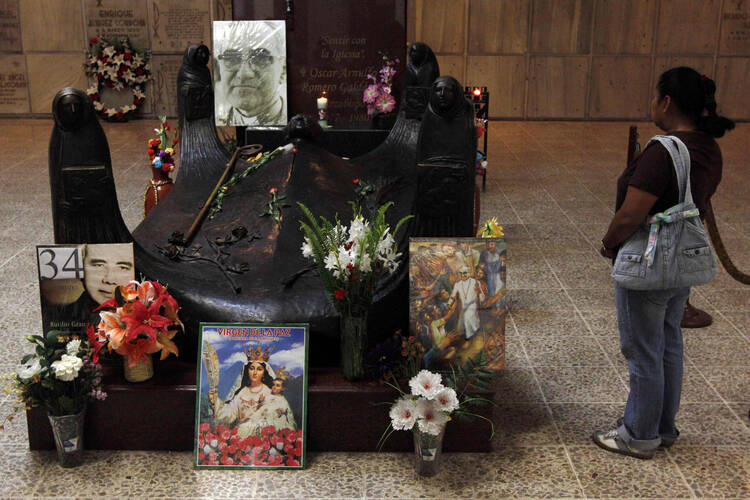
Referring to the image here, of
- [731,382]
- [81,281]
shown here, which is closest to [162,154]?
[81,281]

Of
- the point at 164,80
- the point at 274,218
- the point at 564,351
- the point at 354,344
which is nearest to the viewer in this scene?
the point at 354,344

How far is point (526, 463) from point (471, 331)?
0.50 m

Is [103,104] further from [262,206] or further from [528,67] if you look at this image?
[262,206]

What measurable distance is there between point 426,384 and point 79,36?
9.59 meters

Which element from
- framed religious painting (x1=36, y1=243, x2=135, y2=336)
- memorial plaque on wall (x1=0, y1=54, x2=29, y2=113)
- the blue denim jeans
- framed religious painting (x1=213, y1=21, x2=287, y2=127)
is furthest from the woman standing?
memorial plaque on wall (x1=0, y1=54, x2=29, y2=113)

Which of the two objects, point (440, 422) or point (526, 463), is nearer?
point (440, 422)

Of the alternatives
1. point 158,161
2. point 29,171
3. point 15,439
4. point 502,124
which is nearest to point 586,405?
point 15,439

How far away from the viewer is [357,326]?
310 cm

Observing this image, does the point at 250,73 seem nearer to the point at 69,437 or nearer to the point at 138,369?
the point at 138,369

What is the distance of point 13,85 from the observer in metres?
11.1

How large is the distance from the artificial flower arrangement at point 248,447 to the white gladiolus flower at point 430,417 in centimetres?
45

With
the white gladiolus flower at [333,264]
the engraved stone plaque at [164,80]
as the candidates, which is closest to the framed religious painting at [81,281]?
the white gladiolus flower at [333,264]

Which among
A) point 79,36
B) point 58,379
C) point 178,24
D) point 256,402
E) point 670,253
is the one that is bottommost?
point 256,402

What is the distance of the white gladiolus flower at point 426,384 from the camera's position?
2865 mm
